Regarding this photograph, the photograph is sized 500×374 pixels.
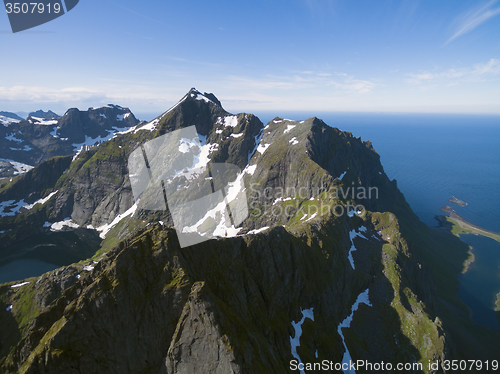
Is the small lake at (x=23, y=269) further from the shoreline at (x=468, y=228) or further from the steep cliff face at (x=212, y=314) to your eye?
the shoreline at (x=468, y=228)

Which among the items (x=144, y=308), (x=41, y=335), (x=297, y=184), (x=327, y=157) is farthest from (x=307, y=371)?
(x=327, y=157)

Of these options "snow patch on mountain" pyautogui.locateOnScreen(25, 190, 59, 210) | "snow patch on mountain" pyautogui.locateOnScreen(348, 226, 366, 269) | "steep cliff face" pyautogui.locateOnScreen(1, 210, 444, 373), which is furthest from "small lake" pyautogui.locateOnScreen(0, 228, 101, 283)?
"snow patch on mountain" pyautogui.locateOnScreen(348, 226, 366, 269)

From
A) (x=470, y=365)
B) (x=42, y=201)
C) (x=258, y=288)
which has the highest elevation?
(x=258, y=288)

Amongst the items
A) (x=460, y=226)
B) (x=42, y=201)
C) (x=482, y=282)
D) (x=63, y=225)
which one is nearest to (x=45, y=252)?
(x=63, y=225)

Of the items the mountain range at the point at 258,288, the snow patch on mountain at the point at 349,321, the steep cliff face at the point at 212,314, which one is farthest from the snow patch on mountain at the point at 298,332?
the snow patch on mountain at the point at 349,321

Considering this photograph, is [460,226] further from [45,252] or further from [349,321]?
[45,252]
